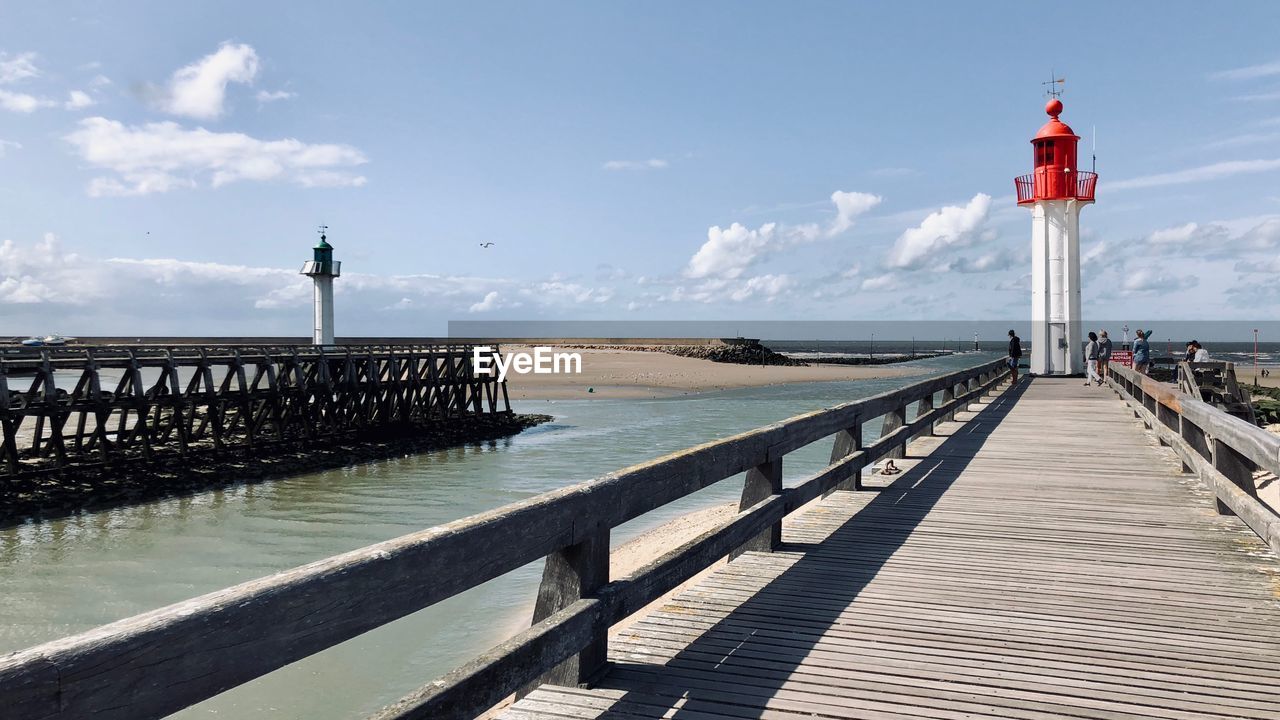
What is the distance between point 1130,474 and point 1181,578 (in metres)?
4.52

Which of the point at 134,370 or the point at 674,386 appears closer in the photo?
the point at 134,370

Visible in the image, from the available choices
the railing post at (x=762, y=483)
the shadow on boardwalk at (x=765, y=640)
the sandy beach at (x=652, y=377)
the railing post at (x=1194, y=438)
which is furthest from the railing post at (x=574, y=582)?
the sandy beach at (x=652, y=377)

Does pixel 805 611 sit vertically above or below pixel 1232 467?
below

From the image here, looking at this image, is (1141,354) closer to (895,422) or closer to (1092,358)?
(1092,358)

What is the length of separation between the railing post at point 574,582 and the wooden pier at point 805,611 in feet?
0.03

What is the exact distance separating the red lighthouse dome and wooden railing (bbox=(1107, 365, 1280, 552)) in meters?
20.0

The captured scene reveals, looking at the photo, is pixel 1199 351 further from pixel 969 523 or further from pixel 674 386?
pixel 674 386

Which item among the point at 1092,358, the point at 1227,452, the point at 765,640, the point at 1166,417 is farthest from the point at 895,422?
the point at 1092,358

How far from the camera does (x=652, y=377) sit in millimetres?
57844

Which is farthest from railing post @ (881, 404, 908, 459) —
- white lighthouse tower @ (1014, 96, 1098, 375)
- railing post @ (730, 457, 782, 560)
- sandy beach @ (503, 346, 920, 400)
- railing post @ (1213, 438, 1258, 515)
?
sandy beach @ (503, 346, 920, 400)

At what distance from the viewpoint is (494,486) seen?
18.3 meters

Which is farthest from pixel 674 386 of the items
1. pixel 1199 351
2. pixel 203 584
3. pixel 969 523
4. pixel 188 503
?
pixel 969 523

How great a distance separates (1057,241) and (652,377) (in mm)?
32257
